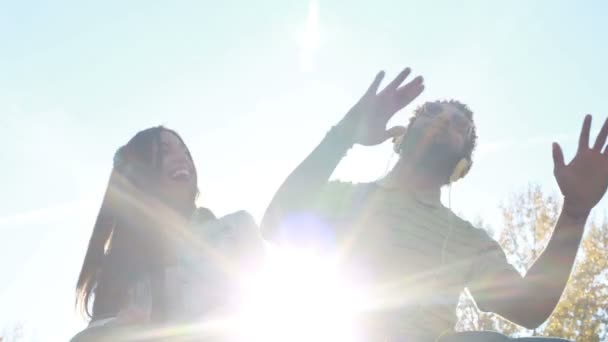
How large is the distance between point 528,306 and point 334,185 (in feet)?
3.24

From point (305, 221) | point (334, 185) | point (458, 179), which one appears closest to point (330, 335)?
point (305, 221)

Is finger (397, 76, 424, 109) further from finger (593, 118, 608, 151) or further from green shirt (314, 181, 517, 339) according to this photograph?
finger (593, 118, 608, 151)

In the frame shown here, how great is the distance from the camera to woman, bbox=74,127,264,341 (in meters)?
3.09

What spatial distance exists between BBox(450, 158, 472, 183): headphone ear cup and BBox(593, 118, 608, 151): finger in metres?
0.65

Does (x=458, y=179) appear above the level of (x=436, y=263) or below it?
above

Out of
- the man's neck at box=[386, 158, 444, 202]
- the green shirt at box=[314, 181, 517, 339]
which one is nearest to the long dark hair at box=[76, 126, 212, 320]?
the green shirt at box=[314, 181, 517, 339]

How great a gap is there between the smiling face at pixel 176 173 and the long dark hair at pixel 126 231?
0.03 m

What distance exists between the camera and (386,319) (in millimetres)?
2430

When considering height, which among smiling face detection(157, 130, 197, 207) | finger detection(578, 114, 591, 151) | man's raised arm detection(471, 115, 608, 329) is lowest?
man's raised arm detection(471, 115, 608, 329)

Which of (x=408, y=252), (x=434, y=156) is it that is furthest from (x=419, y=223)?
(x=434, y=156)

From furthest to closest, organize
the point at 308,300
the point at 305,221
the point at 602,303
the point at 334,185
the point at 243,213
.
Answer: the point at 602,303, the point at 243,213, the point at 334,185, the point at 308,300, the point at 305,221

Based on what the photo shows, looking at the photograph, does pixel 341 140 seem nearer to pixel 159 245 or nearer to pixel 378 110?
pixel 378 110

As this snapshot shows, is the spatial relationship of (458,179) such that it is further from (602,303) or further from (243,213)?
(602,303)

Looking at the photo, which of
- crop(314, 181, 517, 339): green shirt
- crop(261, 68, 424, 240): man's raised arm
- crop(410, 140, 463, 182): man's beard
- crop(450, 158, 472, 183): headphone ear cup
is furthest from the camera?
crop(450, 158, 472, 183): headphone ear cup
